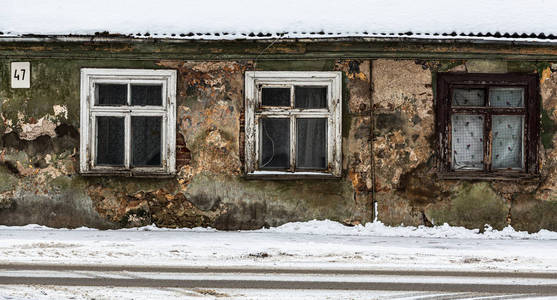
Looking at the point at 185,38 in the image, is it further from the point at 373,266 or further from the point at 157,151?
the point at 373,266

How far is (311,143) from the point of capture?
26.7 feet

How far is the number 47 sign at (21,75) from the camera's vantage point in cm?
812

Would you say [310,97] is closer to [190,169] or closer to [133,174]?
[190,169]

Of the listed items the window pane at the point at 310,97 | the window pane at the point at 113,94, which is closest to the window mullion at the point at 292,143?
the window pane at the point at 310,97

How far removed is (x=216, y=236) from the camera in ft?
24.6

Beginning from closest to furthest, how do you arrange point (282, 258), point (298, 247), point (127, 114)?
point (282, 258), point (298, 247), point (127, 114)

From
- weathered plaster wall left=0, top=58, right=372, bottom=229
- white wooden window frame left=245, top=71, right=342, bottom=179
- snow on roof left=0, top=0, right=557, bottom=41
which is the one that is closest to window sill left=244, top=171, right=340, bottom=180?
white wooden window frame left=245, top=71, right=342, bottom=179

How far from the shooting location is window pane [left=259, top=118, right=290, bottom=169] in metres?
8.12

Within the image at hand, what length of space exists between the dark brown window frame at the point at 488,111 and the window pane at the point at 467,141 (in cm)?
12

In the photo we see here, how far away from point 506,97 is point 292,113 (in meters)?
2.71

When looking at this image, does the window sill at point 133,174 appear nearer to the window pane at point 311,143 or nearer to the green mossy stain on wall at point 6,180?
the green mossy stain on wall at point 6,180

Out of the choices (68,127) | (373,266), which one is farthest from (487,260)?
(68,127)

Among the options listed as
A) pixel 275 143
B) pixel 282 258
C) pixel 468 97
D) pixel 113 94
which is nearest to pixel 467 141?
pixel 468 97

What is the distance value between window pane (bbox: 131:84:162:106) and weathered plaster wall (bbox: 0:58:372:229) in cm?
28
